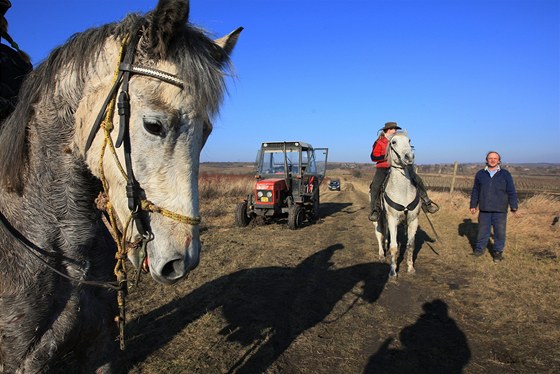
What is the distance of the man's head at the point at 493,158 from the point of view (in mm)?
7094

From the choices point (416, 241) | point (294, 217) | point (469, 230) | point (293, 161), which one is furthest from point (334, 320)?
point (293, 161)

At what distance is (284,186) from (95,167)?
10.2 m

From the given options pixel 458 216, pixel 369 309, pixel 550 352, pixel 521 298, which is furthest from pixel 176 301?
pixel 458 216

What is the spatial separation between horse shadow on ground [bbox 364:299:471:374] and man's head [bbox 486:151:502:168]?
4349 mm

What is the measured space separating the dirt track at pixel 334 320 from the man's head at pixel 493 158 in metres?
2.19

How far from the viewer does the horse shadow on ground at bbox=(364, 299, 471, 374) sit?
3314 mm

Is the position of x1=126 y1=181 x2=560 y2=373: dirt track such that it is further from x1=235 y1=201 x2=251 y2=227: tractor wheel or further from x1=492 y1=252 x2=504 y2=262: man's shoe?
x1=235 y1=201 x2=251 y2=227: tractor wheel

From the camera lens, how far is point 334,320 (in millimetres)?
4336

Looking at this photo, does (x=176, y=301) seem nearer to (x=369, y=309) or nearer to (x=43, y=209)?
(x=369, y=309)

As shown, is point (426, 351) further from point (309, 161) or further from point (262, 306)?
point (309, 161)

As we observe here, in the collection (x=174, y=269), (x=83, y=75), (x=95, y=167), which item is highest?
(x=83, y=75)

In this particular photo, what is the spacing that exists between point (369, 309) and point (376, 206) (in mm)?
2728

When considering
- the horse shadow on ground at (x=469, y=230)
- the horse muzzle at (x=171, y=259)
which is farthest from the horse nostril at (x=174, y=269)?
the horse shadow on ground at (x=469, y=230)

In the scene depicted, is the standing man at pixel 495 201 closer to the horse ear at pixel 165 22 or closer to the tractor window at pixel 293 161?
the tractor window at pixel 293 161
